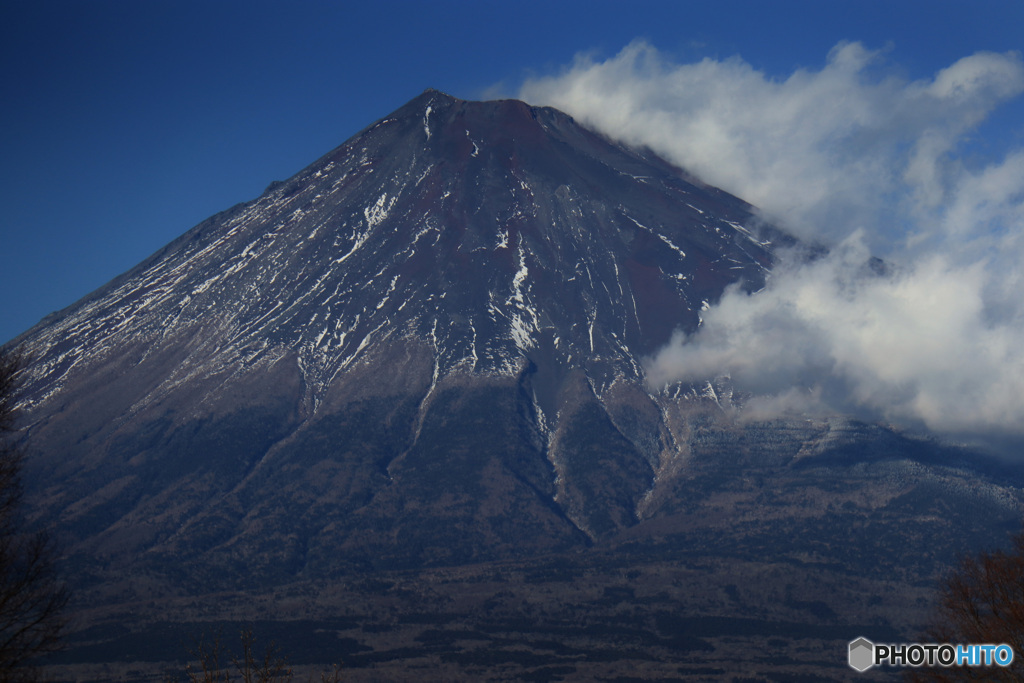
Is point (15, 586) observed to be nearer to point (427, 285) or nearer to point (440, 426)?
point (440, 426)

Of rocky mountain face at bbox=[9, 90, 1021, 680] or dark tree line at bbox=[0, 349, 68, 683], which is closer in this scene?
dark tree line at bbox=[0, 349, 68, 683]

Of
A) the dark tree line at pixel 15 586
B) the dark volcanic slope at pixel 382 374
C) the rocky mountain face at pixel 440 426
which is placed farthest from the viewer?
the dark volcanic slope at pixel 382 374

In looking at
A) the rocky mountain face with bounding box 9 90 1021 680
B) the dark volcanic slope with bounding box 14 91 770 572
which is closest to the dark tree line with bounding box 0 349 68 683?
the rocky mountain face with bounding box 9 90 1021 680

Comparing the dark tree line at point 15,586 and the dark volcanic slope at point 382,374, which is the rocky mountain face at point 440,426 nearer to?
the dark volcanic slope at point 382,374

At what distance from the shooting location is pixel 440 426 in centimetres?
14488

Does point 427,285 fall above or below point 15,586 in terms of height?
above

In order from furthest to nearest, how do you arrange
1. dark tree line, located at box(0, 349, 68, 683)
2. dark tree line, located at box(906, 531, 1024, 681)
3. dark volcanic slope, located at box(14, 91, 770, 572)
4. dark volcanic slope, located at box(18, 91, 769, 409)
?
dark volcanic slope, located at box(18, 91, 769, 409), dark volcanic slope, located at box(14, 91, 770, 572), dark tree line, located at box(906, 531, 1024, 681), dark tree line, located at box(0, 349, 68, 683)

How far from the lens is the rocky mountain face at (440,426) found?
379 ft

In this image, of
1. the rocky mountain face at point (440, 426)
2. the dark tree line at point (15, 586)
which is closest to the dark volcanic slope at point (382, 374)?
the rocky mountain face at point (440, 426)

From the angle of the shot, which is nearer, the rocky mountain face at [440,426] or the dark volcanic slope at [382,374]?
the rocky mountain face at [440,426]

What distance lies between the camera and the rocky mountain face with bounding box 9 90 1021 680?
115375 millimetres

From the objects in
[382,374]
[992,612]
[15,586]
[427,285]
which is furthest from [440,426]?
[15,586]

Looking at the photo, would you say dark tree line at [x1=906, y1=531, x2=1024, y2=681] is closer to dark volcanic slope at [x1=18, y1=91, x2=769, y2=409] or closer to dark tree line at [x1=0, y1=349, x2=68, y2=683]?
dark tree line at [x1=0, y1=349, x2=68, y2=683]

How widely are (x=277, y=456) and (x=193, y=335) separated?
127 ft
